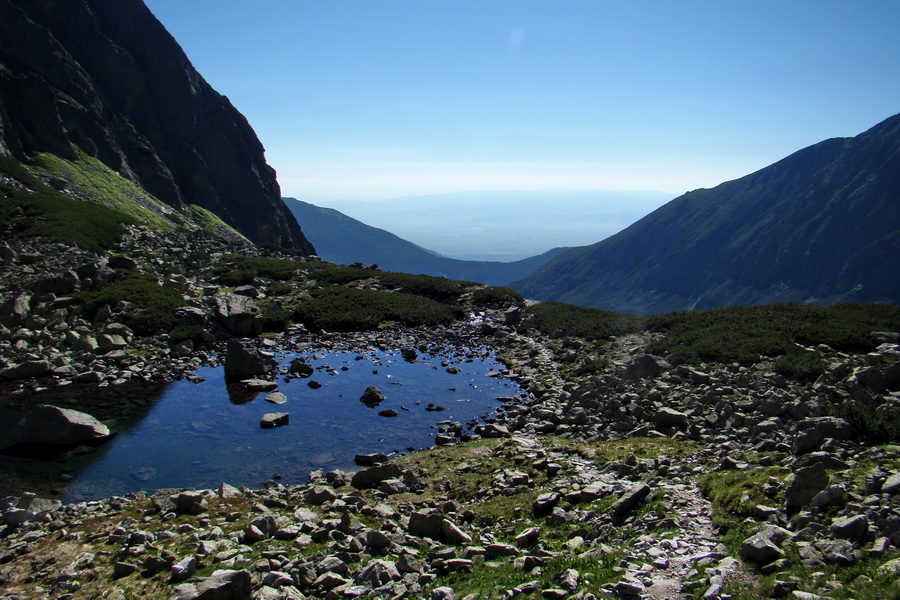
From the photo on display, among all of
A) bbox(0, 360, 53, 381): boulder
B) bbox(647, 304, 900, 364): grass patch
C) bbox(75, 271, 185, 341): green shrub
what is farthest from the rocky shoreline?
bbox(75, 271, 185, 341): green shrub

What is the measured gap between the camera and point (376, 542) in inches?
445

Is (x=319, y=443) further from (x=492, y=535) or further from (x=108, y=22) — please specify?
(x=108, y=22)

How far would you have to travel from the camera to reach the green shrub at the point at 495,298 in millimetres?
48719

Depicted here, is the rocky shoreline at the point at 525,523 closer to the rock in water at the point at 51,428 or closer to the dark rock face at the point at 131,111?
the rock in water at the point at 51,428

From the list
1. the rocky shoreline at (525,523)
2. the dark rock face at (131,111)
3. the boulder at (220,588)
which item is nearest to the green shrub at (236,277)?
the rocky shoreline at (525,523)

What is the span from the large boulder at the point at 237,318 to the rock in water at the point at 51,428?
54.0 feet

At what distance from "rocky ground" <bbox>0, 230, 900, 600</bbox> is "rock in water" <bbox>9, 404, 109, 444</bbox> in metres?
4.73

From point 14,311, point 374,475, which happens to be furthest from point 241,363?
point 374,475

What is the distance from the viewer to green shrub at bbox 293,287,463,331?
129 feet

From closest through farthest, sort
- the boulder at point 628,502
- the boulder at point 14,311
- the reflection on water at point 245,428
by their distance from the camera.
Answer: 1. the boulder at point 628,502
2. the reflection on water at point 245,428
3. the boulder at point 14,311

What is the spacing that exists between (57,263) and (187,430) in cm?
2566

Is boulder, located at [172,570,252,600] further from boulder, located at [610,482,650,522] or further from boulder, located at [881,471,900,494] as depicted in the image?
boulder, located at [881,471,900,494]

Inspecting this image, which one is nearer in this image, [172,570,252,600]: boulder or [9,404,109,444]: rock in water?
[172,570,252,600]: boulder

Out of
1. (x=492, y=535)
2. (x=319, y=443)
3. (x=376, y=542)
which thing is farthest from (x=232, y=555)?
(x=319, y=443)
